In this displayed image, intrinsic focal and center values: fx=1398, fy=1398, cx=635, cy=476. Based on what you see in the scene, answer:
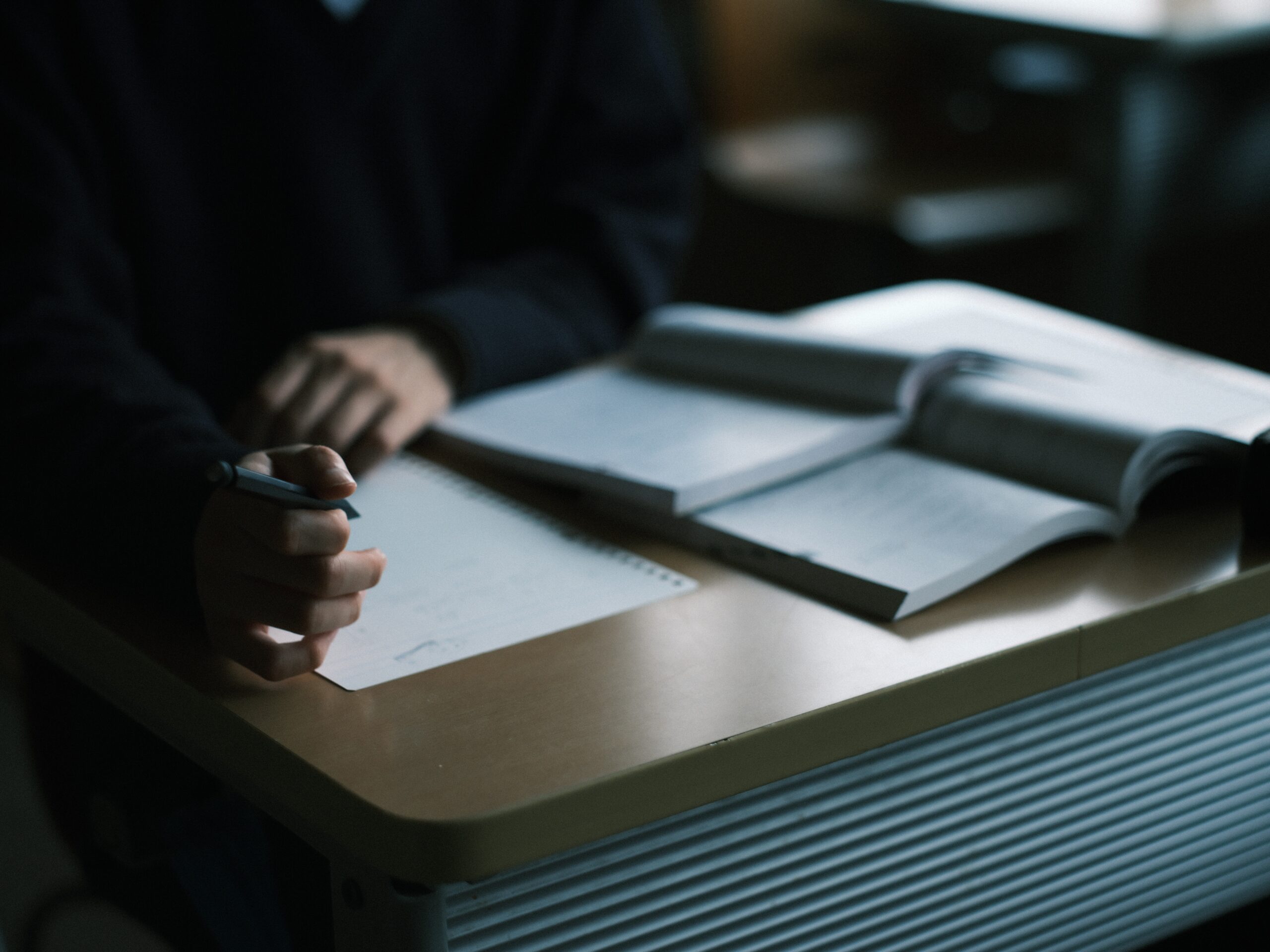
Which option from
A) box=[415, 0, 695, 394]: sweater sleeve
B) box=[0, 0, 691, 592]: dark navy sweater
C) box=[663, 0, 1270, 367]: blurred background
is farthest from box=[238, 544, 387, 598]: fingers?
box=[663, 0, 1270, 367]: blurred background

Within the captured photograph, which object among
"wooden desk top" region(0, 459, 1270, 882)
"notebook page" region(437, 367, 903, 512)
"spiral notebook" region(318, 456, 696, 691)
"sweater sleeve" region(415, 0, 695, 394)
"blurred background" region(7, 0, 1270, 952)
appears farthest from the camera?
"blurred background" region(7, 0, 1270, 952)

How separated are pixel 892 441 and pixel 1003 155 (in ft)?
6.68

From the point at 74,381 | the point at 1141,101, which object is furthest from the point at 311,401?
the point at 1141,101

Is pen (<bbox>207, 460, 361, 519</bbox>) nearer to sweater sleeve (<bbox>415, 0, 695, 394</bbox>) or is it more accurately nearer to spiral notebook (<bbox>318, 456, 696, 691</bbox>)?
spiral notebook (<bbox>318, 456, 696, 691</bbox>)

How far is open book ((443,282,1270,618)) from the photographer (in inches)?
30.4

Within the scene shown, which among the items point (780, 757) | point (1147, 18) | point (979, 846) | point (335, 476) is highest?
point (1147, 18)

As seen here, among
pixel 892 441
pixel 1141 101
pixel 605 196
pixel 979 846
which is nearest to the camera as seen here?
pixel 979 846

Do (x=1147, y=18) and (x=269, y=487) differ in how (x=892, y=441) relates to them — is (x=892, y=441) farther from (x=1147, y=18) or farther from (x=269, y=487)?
(x=1147, y=18)

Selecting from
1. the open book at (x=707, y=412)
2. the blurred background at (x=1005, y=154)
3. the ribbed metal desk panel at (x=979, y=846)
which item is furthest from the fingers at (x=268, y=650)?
the blurred background at (x=1005, y=154)

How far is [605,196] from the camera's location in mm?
1386

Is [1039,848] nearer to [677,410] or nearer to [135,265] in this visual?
[677,410]

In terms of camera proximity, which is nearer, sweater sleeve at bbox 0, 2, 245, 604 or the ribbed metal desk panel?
the ribbed metal desk panel

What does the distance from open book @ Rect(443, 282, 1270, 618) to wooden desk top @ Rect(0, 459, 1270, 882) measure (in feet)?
0.08

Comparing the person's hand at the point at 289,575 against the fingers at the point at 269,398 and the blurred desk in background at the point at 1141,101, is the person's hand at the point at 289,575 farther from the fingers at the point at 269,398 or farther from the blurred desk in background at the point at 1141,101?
the blurred desk in background at the point at 1141,101
